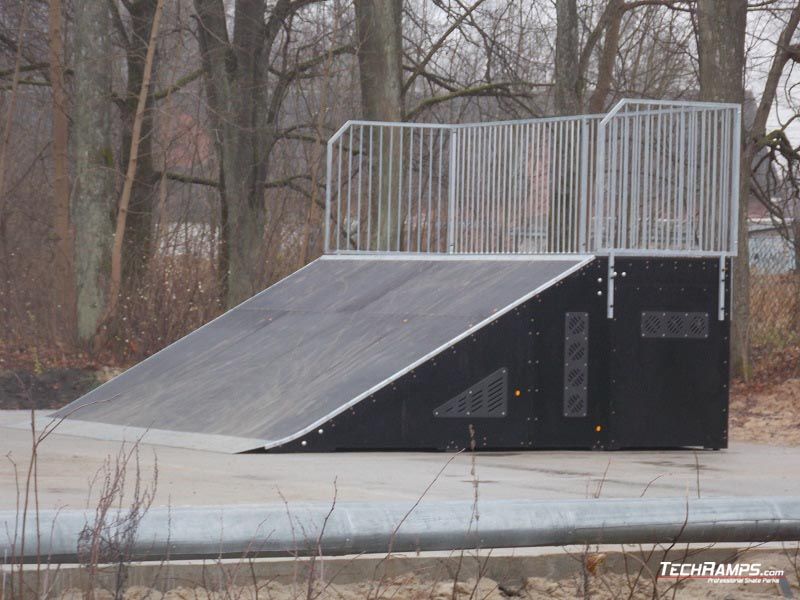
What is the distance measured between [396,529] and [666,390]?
7293mm

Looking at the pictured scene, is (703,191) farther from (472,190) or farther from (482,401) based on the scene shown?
(472,190)

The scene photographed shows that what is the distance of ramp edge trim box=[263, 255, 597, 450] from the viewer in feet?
32.2

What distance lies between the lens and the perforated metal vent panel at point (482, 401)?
34.0 feet

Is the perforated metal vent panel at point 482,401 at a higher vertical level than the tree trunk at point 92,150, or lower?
lower

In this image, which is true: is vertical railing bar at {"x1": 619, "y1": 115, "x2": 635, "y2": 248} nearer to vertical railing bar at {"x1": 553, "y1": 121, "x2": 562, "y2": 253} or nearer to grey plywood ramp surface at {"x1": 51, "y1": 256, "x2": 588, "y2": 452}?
grey plywood ramp surface at {"x1": 51, "y1": 256, "x2": 588, "y2": 452}

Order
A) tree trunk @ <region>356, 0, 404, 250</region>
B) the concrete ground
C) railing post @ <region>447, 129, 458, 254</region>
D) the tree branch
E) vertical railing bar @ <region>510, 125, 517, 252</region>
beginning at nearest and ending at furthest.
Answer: the concrete ground < vertical railing bar @ <region>510, 125, 517, 252</region> < railing post @ <region>447, 129, 458, 254</region> < tree trunk @ <region>356, 0, 404, 250</region> < the tree branch

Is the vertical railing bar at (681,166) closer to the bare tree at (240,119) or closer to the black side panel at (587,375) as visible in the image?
the black side panel at (587,375)

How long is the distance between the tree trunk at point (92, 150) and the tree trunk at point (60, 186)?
175 mm

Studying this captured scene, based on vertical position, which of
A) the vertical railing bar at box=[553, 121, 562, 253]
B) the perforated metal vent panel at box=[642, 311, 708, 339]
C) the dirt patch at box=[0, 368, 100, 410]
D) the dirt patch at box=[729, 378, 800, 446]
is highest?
the vertical railing bar at box=[553, 121, 562, 253]

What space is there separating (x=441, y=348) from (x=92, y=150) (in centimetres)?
944

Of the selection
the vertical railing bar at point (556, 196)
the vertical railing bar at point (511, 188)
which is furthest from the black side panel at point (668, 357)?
the vertical railing bar at point (511, 188)

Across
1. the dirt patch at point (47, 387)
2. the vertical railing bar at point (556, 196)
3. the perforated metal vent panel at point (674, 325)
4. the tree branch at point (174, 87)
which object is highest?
the tree branch at point (174, 87)

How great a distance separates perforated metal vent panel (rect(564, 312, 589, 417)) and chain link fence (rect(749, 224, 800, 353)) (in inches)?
385

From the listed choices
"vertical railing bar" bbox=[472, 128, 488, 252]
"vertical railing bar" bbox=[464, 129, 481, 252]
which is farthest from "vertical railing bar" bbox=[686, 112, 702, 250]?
"vertical railing bar" bbox=[464, 129, 481, 252]
